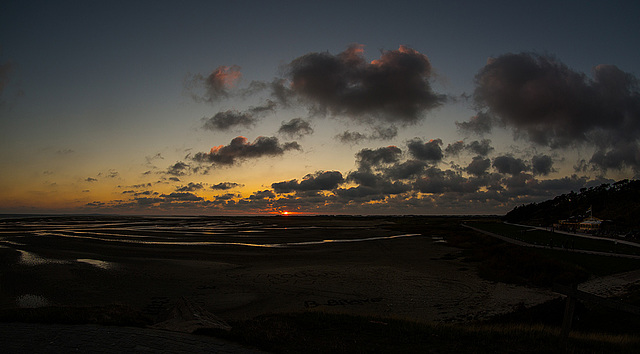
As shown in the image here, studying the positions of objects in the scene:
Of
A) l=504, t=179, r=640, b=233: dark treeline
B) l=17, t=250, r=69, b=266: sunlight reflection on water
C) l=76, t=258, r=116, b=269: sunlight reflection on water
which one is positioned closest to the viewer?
l=76, t=258, r=116, b=269: sunlight reflection on water

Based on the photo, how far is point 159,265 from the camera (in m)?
27.7

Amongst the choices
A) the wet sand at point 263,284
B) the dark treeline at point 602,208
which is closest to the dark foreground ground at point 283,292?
the wet sand at point 263,284

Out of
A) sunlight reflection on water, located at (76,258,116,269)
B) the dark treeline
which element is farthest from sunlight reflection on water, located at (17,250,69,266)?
the dark treeline

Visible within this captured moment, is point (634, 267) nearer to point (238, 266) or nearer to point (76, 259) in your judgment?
point (238, 266)

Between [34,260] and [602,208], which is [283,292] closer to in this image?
[34,260]

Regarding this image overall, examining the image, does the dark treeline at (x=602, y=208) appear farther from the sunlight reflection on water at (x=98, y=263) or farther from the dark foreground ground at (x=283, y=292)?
the sunlight reflection on water at (x=98, y=263)

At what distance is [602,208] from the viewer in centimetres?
10156

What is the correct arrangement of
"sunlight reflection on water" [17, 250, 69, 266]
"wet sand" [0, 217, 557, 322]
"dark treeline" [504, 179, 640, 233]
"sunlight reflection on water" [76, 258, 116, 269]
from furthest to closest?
"dark treeline" [504, 179, 640, 233] < "sunlight reflection on water" [17, 250, 69, 266] < "sunlight reflection on water" [76, 258, 116, 269] < "wet sand" [0, 217, 557, 322]

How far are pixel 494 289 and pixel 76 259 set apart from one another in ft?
112

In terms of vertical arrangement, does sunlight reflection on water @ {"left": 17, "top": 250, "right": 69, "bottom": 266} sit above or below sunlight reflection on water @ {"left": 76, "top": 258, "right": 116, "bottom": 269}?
above

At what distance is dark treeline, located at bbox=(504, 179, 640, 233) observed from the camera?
71625 millimetres

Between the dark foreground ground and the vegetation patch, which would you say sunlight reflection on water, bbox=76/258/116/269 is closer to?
the dark foreground ground

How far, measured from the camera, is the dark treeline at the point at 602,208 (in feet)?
235

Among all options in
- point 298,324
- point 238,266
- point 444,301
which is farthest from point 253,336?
point 238,266
